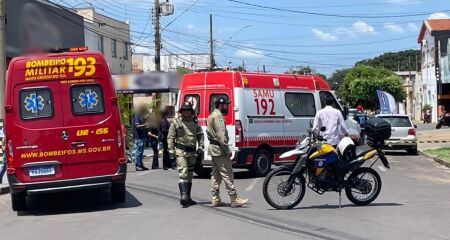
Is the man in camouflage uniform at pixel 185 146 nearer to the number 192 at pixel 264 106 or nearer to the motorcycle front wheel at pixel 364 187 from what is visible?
the motorcycle front wheel at pixel 364 187

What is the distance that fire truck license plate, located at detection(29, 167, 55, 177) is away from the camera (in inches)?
401

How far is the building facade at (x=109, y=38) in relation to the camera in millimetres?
41094

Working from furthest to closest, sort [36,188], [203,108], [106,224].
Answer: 1. [203,108]
2. [36,188]
3. [106,224]

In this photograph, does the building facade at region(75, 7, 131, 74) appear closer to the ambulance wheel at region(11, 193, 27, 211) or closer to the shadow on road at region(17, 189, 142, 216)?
the shadow on road at region(17, 189, 142, 216)

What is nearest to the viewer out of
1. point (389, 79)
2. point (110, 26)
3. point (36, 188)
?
A: point (36, 188)

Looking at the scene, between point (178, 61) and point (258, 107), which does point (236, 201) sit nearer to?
point (258, 107)

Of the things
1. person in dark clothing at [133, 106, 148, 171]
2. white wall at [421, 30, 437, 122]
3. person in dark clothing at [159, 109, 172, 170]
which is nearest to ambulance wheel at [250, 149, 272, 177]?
person in dark clothing at [159, 109, 172, 170]

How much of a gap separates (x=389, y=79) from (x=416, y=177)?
194ft

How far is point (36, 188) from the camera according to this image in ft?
33.3

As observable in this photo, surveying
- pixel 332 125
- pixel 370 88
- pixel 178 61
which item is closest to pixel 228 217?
pixel 332 125

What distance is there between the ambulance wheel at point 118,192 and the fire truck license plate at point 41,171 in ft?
3.79

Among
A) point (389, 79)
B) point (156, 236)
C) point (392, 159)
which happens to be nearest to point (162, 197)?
point (156, 236)

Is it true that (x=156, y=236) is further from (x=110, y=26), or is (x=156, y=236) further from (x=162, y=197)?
(x=110, y=26)

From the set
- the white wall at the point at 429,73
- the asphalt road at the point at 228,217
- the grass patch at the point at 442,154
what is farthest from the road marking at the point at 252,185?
the white wall at the point at 429,73
